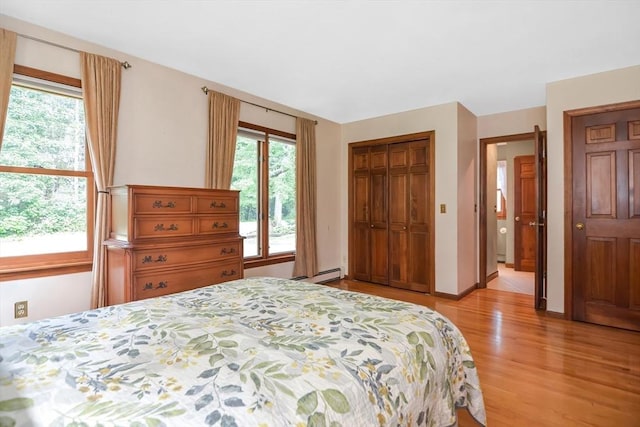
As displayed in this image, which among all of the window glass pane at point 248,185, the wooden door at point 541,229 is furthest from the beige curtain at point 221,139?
the wooden door at point 541,229

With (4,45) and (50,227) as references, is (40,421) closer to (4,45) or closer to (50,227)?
(50,227)

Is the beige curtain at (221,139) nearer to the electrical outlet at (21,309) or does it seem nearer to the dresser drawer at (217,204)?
the dresser drawer at (217,204)

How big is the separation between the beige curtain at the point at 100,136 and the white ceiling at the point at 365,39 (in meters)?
0.26

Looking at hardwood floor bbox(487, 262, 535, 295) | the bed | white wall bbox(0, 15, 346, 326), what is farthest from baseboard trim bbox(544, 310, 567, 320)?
white wall bbox(0, 15, 346, 326)

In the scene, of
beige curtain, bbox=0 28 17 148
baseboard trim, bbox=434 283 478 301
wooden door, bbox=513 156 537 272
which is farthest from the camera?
wooden door, bbox=513 156 537 272

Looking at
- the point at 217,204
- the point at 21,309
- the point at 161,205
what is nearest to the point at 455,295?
the point at 217,204

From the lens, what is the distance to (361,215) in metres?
5.20

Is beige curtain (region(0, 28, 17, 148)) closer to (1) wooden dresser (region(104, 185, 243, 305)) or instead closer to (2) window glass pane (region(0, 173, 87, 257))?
(2) window glass pane (region(0, 173, 87, 257))

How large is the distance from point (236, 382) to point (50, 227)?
8.55ft

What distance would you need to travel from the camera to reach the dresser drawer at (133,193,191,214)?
8.05 ft

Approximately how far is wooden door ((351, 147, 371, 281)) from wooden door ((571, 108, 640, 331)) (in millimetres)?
2573

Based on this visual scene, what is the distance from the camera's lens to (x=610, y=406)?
190 centimetres

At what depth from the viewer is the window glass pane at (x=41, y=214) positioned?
2377mm

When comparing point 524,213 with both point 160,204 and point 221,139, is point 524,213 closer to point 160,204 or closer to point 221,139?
point 221,139
